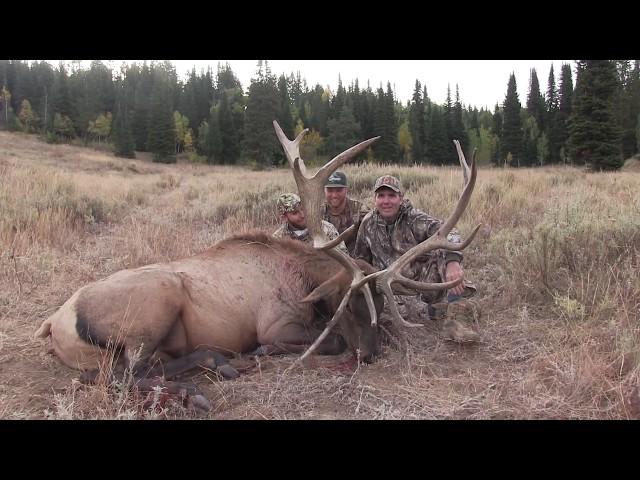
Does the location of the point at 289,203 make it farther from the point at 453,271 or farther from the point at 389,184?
the point at 453,271

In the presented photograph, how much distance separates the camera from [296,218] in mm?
6125

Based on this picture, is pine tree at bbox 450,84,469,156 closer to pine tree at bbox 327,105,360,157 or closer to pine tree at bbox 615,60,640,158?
pine tree at bbox 327,105,360,157

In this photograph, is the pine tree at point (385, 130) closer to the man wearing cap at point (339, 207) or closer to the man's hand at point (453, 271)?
the man wearing cap at point (339, 207)

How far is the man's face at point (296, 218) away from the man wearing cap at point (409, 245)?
79 cm

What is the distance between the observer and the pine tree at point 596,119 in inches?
1065

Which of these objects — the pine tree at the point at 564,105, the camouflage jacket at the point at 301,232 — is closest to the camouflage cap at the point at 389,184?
the camouflage jacket at the point at 301,232

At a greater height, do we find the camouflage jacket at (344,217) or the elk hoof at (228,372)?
the camouflage jacket at (344,217)

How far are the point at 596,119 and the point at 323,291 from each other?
2925cm

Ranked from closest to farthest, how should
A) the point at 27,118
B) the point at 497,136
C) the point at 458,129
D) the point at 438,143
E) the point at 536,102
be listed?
the point at 438,143
the point at 458,129
the point at 497,136
the point at 536,102
the point at 27,118

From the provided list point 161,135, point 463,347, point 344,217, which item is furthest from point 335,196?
point 161,135

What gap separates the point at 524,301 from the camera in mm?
5035
